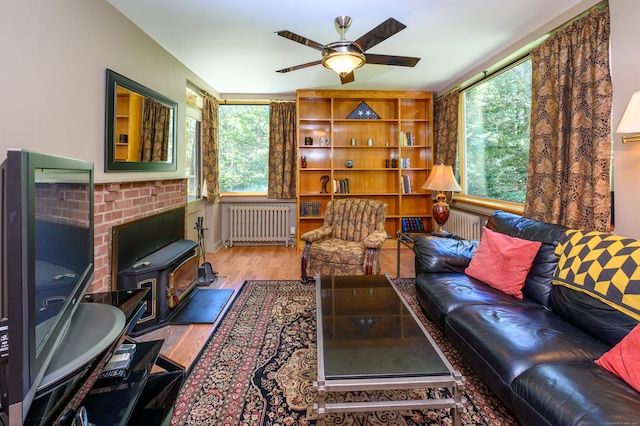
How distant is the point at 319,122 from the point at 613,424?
4.87m

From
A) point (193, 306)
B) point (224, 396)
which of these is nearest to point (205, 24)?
point (193, 306)

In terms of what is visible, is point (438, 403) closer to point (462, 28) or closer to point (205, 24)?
point (462, 28)

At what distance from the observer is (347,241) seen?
11.8ft

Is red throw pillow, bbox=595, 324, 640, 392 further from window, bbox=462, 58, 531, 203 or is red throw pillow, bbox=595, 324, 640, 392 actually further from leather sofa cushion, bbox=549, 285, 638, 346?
window, bbox=462, 58, 531, 203

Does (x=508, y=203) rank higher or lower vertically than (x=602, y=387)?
higher

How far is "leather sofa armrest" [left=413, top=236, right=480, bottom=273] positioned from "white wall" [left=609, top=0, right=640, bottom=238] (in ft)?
3.18

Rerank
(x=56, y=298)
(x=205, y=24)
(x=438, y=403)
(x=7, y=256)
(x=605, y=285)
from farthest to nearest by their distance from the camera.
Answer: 1. (x=205, y=24)
2. (x=605, y=285)
3. (x=438, y=403)
4. (x=56, y=298)
5. (x=7, y=256)

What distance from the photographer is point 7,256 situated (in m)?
0.69

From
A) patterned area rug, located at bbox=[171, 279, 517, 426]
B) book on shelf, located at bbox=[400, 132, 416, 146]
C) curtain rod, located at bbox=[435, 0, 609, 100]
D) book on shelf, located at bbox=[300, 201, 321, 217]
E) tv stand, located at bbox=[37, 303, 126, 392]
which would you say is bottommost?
patterned area rug, located at bbox=[171, 279, 517, 426]

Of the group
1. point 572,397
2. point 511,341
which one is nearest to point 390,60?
point 511,341

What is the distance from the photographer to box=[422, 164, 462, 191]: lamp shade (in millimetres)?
3423

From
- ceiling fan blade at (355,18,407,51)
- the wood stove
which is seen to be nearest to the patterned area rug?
the wood stove

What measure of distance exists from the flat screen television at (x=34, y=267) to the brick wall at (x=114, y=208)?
1216mm

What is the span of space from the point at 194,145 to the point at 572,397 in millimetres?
4729
